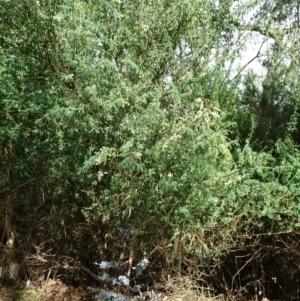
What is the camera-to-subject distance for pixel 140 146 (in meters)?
3.82

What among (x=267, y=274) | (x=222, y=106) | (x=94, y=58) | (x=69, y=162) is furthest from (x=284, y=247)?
(x=94, y=58)

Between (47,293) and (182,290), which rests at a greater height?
(182,290)

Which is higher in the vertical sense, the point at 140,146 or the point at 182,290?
the point at 140,146

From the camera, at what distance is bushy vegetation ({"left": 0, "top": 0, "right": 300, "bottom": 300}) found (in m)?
3.84

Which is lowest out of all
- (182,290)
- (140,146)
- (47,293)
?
(47,293)

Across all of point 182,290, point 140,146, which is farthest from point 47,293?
point 140,146

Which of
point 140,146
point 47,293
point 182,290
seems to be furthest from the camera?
point 47,293

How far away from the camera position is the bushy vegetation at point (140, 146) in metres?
3.84

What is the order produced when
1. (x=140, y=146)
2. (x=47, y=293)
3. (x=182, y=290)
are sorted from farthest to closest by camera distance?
(x=47, y=293), (x=182, y=290), (x=140, y=146)

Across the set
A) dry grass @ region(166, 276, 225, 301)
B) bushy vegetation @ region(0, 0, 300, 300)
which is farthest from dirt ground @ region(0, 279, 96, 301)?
dry grass @ region(166, 276, 225, 301)

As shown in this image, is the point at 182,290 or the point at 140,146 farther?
the point at 182,290

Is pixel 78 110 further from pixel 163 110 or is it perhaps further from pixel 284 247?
pixel 284 247

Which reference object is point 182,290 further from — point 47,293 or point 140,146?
point 140,146

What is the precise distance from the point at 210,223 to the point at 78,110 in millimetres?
1777
